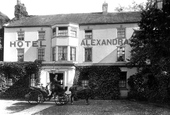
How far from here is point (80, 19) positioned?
98.8 ft

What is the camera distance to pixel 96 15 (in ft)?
101

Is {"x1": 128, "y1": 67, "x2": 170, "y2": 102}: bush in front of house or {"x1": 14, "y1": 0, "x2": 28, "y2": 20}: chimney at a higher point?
{"x1": 14, "y1": 0, "x2": 28, "y2": 20}: chimney

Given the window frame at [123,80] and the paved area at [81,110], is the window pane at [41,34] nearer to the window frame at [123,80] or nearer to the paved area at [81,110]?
the window frame at [123,80]

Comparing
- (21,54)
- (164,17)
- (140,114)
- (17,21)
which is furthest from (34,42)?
(140,114)

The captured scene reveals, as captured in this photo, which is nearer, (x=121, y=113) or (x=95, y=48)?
(x=121, y=113)

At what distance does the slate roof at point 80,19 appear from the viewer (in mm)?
28625

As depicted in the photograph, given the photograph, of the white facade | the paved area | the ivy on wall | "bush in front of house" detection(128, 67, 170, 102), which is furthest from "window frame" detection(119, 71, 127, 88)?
the ivy on wall

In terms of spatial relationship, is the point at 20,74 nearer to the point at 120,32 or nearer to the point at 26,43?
the point at 26,43

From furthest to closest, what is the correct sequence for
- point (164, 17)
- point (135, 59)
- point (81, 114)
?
1. point (135, 59)
2. point (164, 17)
3. point (81, 114)

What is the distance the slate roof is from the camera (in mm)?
28625

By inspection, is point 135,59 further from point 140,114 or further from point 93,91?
point 140,114

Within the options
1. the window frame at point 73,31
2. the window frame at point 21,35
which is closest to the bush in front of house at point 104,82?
the window frame at point 73,31

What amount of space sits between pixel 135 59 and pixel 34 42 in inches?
594

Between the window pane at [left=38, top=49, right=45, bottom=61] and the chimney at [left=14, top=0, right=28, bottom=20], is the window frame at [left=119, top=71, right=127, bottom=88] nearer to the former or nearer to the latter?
the window pane at [left=38, top=49, right=45, bottom=61]
